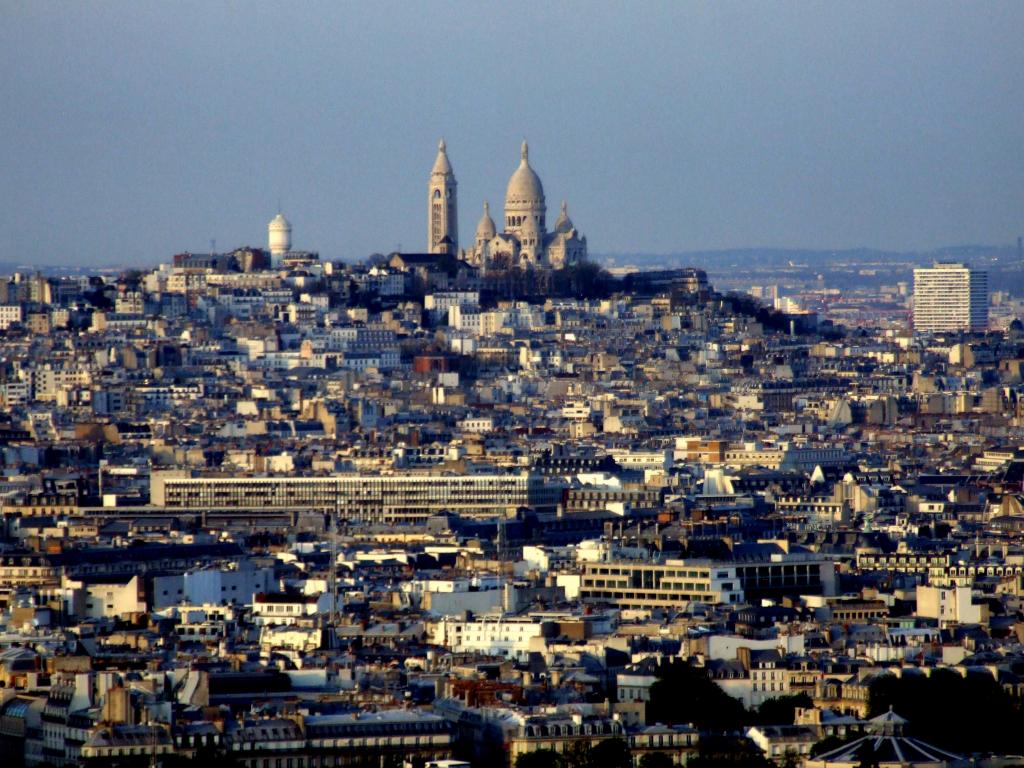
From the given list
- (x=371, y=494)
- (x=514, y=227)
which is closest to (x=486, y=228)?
(x=514, y=227)

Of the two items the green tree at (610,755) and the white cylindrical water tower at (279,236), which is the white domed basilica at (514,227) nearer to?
the white cylindrical water tower at (279,236)

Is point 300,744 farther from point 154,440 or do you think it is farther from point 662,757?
point 154,440

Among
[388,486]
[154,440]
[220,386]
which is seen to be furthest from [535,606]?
[220,386]

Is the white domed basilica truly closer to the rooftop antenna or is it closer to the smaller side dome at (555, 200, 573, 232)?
the smaller side dome at (555, 200, 573, 232)

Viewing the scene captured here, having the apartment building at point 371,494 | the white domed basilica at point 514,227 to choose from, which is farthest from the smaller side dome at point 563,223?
the apartment building at point 371,494

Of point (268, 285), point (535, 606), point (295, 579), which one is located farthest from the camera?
point (268, 285)
